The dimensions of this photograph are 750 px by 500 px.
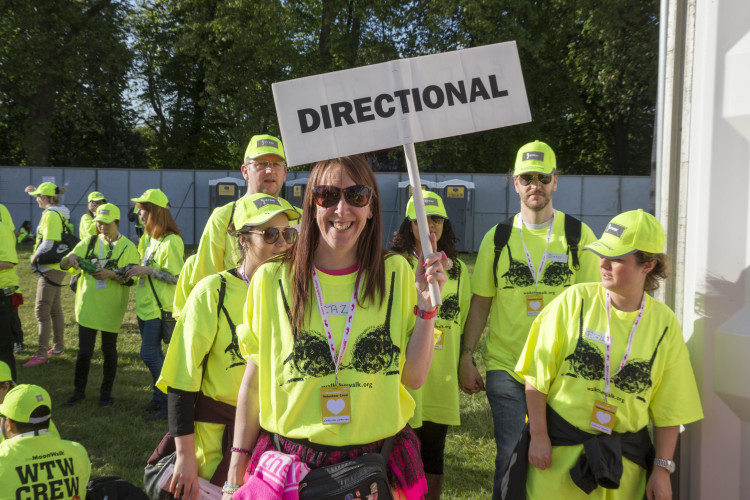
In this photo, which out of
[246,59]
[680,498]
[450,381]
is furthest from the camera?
Result: [246,59]

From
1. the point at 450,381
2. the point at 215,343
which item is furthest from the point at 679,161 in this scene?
the point at 215,343

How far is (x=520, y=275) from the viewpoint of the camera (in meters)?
3.98

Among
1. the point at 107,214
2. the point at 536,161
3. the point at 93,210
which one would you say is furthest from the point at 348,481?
the point at 93,210

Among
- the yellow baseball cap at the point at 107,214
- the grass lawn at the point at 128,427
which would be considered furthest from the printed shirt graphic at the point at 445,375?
the yellow baseball cap at the point at 107,214

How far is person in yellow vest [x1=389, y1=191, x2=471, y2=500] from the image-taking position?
166 inches

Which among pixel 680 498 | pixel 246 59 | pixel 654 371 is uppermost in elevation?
pixel 246 59

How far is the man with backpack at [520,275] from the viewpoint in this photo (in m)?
3.86

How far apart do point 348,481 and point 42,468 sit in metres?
2.07

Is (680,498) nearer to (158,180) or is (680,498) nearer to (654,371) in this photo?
(654,371)

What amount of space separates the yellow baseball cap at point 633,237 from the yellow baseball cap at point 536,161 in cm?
122

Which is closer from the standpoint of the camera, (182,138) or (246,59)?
(246,59)

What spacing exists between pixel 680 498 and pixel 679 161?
5.15ft

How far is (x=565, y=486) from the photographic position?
9.42 feet

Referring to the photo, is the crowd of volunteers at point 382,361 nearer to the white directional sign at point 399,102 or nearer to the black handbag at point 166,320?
the white directional sign at point 399,102
